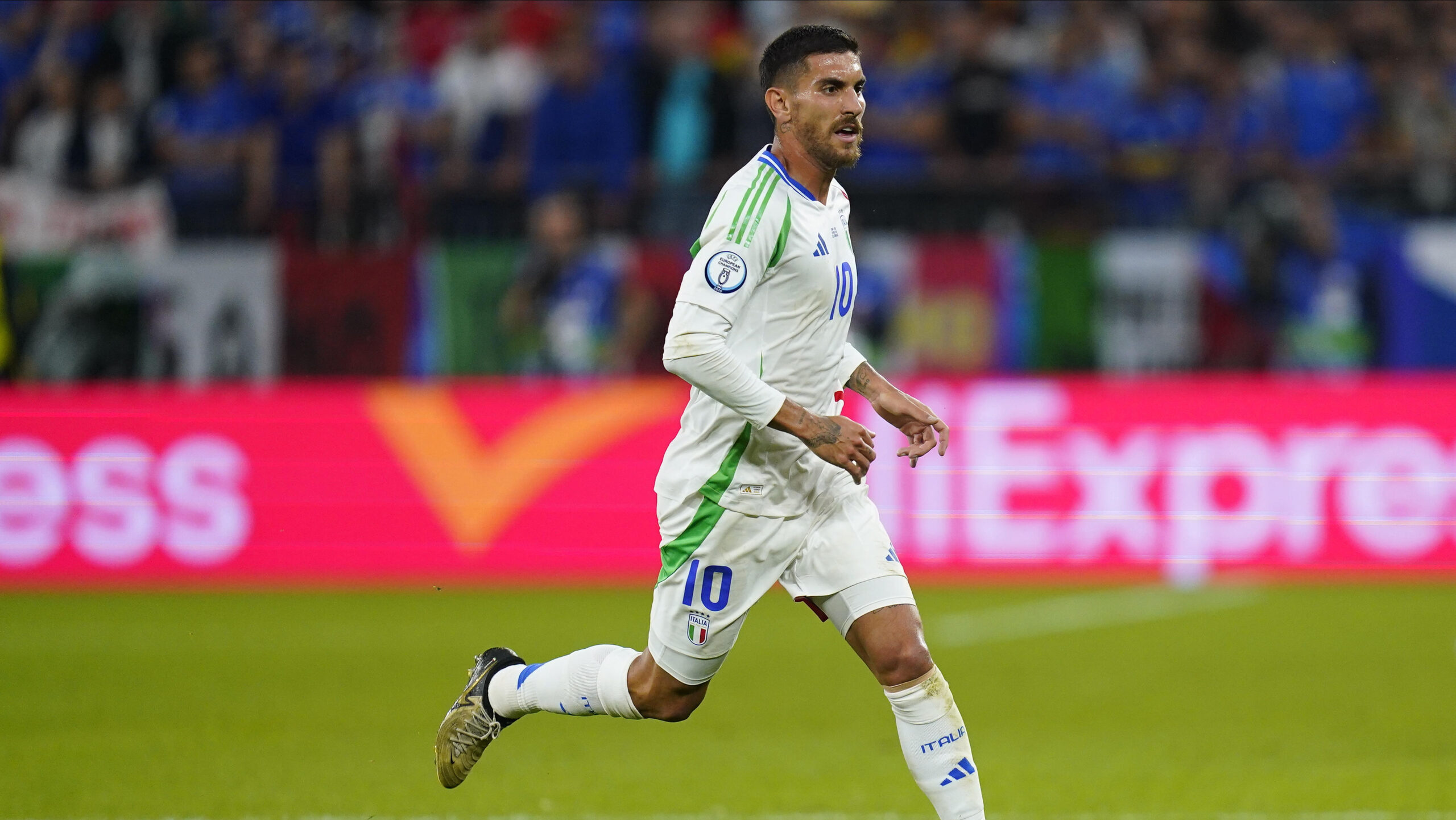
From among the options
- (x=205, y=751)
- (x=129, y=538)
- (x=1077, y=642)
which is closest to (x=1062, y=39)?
(x=1077, y=642)

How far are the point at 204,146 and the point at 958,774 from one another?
434 inches

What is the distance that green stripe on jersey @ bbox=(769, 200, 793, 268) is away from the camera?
4797 mm

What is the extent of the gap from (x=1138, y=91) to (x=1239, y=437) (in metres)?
3.54

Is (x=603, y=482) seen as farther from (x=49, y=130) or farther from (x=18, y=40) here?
(x=18, y=40)

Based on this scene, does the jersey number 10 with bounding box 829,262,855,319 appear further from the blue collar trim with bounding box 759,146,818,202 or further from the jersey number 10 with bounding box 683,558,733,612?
the jersey number 10 with bounding box 683,558,733,612

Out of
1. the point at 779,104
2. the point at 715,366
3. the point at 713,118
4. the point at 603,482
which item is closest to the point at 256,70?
the point at 713,118

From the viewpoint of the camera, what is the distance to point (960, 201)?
13445 millimetres

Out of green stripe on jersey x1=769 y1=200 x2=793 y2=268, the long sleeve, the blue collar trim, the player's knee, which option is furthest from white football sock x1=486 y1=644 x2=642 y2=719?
the blue collar trim

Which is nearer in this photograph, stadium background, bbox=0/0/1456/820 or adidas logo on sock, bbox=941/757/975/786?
adidas logo on sock, bbox=941/757/975/786

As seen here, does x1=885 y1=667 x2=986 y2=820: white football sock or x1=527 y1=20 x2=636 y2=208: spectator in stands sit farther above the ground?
x1=527 y1=20 x2=636 y2=208: spectator in stands

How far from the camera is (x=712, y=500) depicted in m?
5.01

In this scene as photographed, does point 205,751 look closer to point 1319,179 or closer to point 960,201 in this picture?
point 960,201

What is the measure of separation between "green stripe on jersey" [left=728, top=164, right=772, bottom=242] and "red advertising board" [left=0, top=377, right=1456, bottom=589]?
7037 mm

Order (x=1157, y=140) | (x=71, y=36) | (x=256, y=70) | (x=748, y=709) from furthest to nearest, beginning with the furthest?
(x=71, y=36), (x=256, y=70), (x=1157, y=140), (x=748, y=709)
